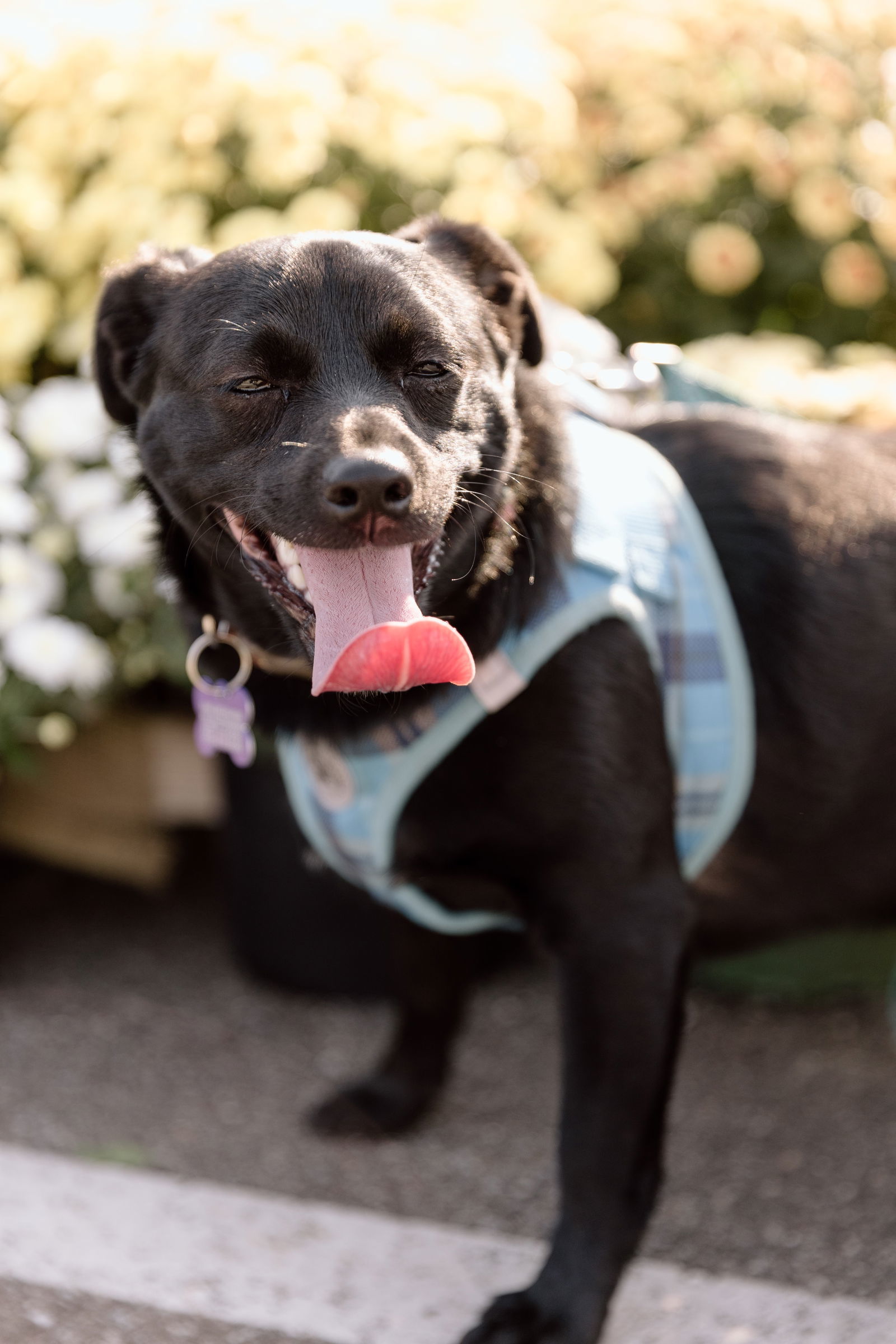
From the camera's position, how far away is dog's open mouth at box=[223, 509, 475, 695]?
1396mm

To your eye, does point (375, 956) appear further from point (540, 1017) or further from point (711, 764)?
point (711, 764)

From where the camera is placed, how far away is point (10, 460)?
2514 mm

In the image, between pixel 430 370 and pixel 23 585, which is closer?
pixel 430 370

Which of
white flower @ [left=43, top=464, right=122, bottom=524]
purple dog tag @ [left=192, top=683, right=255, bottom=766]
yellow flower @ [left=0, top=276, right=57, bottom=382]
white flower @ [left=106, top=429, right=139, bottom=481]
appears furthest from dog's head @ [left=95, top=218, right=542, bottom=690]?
yellow flower @ [left=0, top=276, right=57, bottom=382]

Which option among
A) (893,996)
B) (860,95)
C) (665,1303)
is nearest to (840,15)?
(860,95)

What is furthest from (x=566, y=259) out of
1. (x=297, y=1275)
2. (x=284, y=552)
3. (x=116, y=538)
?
(x=297, y=1275)

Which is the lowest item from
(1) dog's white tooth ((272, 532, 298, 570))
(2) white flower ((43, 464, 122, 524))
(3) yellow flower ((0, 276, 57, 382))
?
(2) white flower ((43, 464, 122, 524))

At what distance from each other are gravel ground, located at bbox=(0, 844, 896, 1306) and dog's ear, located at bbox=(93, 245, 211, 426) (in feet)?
4.06

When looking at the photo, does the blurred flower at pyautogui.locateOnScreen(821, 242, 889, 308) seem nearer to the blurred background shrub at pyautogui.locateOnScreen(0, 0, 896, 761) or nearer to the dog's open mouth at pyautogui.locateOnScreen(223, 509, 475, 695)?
the blurred background shrub at pyautogui.locateOnScreen(0, 0, 896, 761)

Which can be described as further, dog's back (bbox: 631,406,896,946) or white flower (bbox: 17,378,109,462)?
white flower (bbox: 17,378,109,462)

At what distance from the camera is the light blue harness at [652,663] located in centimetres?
165

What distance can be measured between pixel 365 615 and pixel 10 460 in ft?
4.41

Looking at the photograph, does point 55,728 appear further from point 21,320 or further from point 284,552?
point 284,552

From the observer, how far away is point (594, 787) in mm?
1642
